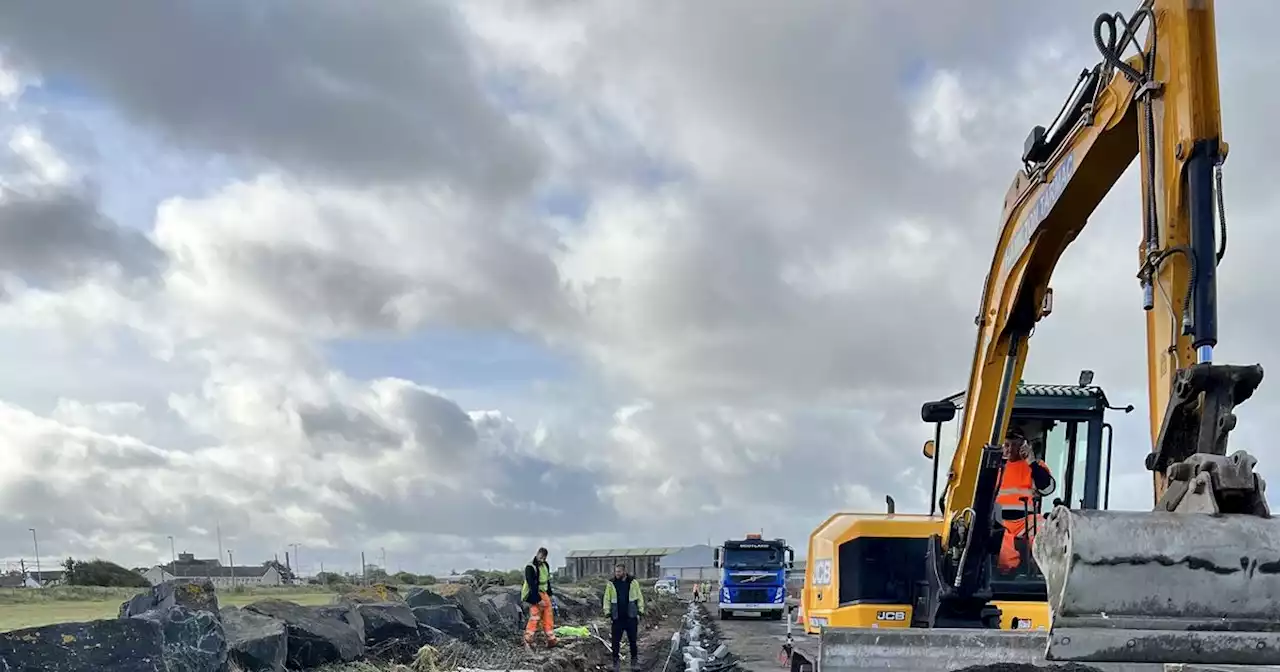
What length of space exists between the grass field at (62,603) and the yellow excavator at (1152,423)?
411 inches

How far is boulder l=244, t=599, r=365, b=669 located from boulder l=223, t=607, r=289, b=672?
34 cm

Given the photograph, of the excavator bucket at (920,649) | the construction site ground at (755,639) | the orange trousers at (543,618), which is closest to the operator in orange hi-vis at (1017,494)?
the construction site ground at (755,639)

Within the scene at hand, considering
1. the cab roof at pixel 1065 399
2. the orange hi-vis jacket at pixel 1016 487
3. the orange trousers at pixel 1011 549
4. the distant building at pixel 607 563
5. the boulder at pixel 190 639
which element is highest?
the cab roof at pixel 1065 399

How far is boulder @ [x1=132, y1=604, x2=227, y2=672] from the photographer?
8.13 meters

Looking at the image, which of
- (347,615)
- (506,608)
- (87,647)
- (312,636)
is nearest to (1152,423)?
(87,647)

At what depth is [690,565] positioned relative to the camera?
7006 centimetres

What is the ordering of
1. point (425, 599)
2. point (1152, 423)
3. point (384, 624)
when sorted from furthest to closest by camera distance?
1. point (425, 599)
2. point (384, 624)
3. point (1152, 423)

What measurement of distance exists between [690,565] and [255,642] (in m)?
61.7

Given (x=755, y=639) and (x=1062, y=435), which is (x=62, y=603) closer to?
(x=755, y=639)

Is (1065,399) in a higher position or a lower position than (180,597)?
higher

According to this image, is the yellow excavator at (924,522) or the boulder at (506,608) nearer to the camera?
the yellow excavator at (924,522)

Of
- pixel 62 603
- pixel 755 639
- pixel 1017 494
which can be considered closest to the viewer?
pixel 1017 494

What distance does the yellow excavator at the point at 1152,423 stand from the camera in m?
3.72

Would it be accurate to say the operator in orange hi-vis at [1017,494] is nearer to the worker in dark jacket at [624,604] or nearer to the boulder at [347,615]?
the boulder at [347,615]
